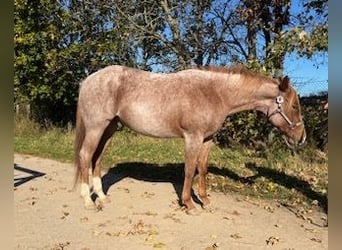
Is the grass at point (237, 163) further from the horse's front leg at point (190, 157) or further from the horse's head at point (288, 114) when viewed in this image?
the horse's front leg at point (190, 157)

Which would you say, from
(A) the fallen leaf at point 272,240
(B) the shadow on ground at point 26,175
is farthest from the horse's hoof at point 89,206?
(A) the fallen leaf at point 272,240

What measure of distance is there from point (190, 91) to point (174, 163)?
3580mm

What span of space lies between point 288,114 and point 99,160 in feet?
8.31

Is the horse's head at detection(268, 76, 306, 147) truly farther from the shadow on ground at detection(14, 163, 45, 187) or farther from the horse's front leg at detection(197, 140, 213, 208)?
the shadow on ground at detection(14, 163, 45, 187)

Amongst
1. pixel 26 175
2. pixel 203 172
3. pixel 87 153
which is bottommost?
pixel 26 175

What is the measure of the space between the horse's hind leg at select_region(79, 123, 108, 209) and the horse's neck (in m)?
1.57

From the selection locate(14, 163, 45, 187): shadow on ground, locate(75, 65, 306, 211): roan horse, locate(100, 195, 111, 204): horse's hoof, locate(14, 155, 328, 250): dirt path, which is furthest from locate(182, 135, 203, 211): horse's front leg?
locate(14, 163, 45, 187): shadow on ground

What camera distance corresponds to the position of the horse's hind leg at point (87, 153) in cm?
498

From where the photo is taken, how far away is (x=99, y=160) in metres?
5.47

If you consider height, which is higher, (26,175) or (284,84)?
(284,84)

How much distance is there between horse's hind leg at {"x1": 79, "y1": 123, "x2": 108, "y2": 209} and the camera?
498 centimetres

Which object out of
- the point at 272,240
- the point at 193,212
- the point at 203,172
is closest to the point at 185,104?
the point at 203,172

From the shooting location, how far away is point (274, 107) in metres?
4.90

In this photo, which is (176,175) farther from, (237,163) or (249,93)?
(249,93)
